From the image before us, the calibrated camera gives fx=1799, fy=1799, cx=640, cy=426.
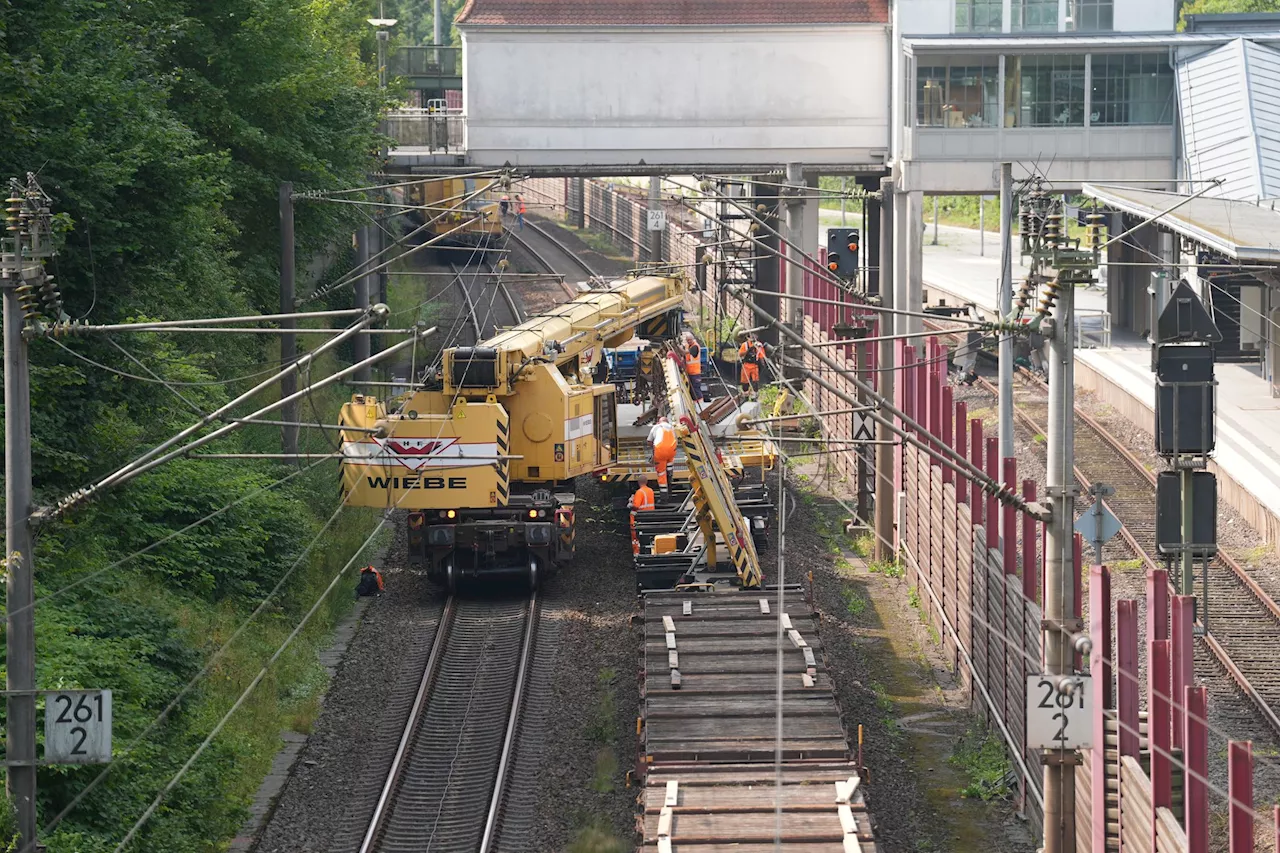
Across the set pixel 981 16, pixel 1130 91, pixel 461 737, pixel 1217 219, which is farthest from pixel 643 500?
pixel 981 16

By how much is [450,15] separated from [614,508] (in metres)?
101

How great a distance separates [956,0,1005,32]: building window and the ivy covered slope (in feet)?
70.7

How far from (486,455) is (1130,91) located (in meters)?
26.1

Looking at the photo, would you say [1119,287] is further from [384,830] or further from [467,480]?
[384,830]

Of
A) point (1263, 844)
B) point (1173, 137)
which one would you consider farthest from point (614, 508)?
point (1173, 137)

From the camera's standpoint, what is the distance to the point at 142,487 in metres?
25.3

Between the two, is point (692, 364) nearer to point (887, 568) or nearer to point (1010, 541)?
point (887, 568)

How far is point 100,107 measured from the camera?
24281 mm

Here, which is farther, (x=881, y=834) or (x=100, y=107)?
(x=100, y=107)

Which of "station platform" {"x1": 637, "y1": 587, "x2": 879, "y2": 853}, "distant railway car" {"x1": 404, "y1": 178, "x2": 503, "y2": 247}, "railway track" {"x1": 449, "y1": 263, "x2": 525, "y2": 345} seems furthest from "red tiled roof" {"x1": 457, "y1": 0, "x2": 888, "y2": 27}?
"station platform" {"x1": 637, "y1": 587, "x2": 879, "y2": 853}

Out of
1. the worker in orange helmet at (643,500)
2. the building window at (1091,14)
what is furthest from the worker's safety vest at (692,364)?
the building window at (1091,14)

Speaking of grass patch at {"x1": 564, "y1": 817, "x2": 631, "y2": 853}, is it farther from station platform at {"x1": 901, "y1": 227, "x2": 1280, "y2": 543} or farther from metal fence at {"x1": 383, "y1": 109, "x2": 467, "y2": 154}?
metal fence at {"x1": 383, "y1": 109, "x2": 467, "y2": 154}

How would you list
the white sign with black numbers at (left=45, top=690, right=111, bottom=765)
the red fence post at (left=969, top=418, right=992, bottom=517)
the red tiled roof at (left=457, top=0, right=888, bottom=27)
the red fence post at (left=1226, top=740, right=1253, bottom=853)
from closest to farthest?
the red fence post at (left=1226, top=740, right=1253, bottom=853) < the white sign with black numbers at (left=45, top=690, right=111, bottom=765) < the red fence post at (left=969, top=418, right=992, bottom=517) < the red tiled roof at (left=457, top=0, right=888, bottom=27)

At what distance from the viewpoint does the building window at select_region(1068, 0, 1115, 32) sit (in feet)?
155
